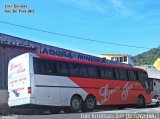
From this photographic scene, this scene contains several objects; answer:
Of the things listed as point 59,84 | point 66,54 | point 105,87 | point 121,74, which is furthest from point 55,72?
point 66,54

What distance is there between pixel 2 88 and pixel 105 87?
22.7 ft

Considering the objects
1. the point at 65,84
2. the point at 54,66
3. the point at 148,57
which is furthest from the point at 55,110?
the point at 148,57

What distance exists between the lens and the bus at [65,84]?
21.2 meters

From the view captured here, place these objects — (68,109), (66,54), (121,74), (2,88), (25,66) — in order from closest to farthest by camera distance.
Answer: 1. (25,66)
2. (68,109)
3. (2,88)
4. (121,74)
5. (66,54)

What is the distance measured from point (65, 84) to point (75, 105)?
1.64m

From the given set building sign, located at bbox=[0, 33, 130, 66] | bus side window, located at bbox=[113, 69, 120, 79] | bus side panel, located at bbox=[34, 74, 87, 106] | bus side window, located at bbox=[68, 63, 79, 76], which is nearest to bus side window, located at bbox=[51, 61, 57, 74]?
bus side panel, located at bbox=[34, 74, 87, 106]

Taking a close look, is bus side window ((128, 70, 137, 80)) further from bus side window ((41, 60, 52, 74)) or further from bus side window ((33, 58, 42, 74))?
bus side window ((33, 58, 42, 74))

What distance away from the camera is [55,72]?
886 inches

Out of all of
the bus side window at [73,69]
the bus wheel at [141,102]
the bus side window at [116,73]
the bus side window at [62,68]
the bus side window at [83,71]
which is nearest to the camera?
the bus side window at [62,68]

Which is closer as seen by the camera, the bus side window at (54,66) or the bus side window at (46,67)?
the bus side window at (46,67)

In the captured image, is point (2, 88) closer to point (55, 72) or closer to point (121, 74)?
point (55, 72)

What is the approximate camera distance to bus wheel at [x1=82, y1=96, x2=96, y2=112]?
24.5m

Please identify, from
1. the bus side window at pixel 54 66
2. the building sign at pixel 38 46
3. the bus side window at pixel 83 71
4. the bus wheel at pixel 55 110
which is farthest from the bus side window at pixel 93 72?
the building sign at pixel 38 46

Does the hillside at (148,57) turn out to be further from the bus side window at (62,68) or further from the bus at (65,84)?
the bus side window at (62,68)
